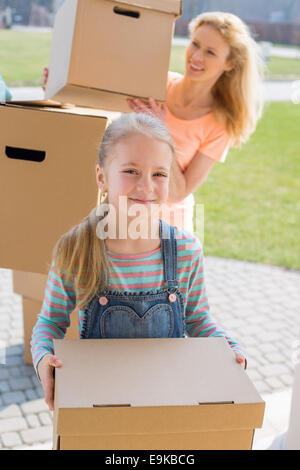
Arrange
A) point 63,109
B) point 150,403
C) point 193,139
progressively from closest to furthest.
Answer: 1. point 150,403
2. point 63,109
3. point 193,139

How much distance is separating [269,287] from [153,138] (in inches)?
114

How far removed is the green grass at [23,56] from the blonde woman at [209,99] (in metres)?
8.55

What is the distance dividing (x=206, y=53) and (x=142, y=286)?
1173 millimetres

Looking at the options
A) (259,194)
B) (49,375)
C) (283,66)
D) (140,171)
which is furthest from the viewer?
(283,66)

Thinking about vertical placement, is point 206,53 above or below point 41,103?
above

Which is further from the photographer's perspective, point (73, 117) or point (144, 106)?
point (144, 106)

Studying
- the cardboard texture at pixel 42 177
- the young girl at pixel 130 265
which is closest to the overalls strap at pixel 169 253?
the young girl at pixel 130 265

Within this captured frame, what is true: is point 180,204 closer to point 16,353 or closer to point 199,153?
point 199,153

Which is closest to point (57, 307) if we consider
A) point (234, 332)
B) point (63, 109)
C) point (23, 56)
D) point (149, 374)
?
point (149, 374)

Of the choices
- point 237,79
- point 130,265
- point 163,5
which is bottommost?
point 130,265

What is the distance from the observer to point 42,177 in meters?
1.79

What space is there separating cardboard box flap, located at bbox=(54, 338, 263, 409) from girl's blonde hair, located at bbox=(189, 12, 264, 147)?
50.5 inches

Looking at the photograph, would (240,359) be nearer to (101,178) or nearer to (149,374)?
(149,374)
